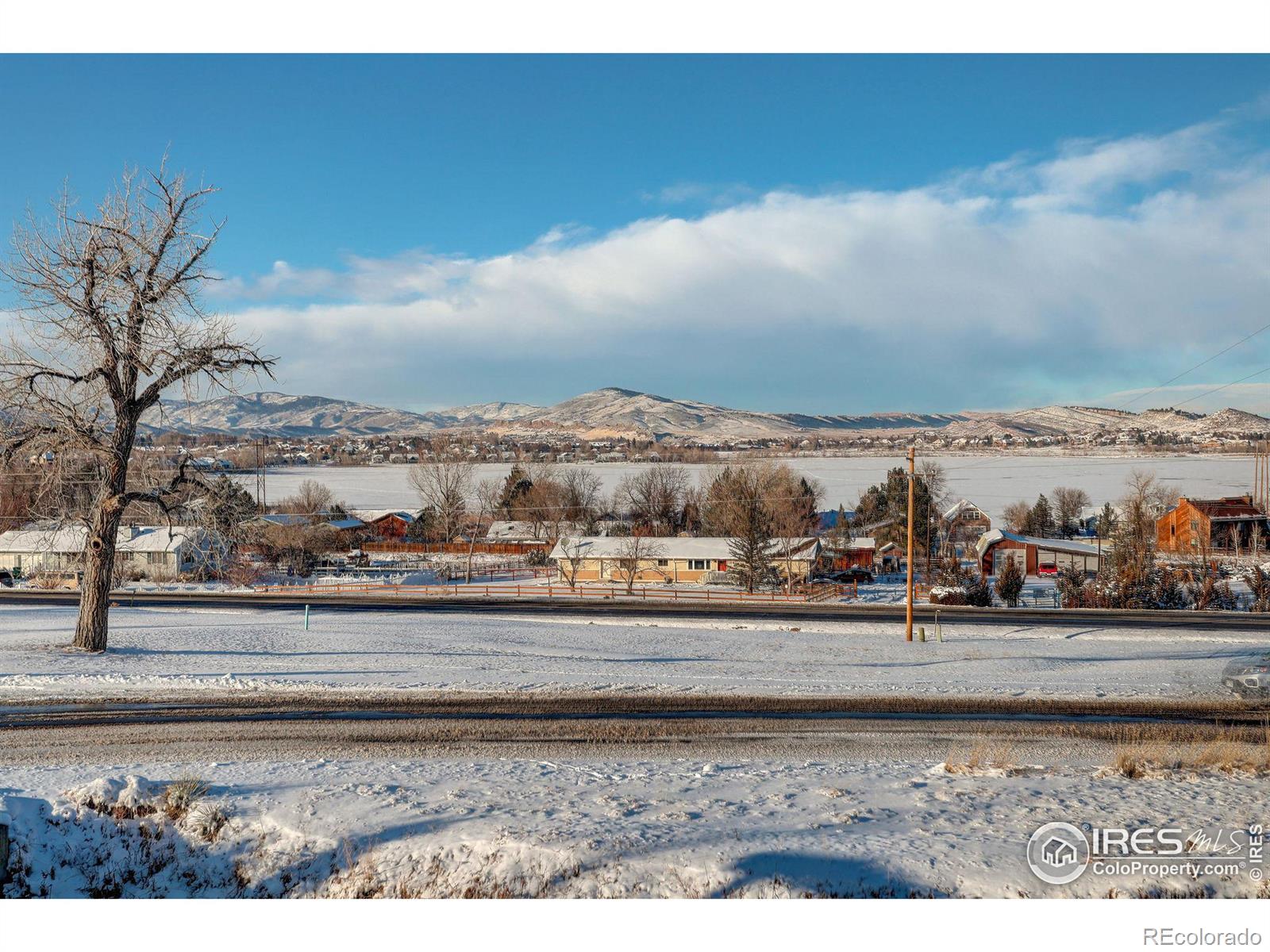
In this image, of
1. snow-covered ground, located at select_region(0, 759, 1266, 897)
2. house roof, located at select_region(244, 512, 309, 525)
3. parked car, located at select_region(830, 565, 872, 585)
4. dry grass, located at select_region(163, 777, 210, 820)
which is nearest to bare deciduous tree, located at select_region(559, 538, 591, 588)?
parked car, located at select_region(830, 565, 872, 585)


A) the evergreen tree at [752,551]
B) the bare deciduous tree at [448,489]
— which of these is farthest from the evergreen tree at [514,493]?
the evergreen tree at [752,551]

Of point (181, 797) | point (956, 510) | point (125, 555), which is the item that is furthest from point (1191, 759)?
point (956, 510)

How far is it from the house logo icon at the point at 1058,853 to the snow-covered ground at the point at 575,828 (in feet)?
0.39

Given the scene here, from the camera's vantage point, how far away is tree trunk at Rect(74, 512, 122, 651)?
18469 millimetres

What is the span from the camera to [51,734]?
12.8m

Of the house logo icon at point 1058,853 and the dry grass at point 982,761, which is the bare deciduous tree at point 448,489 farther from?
the house logo icon at point 1058,853

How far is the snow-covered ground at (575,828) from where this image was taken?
24.6 ft

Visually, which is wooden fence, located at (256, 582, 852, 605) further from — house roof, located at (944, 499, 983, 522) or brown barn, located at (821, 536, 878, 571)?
house roof, located at (944, 499, 983, 522)

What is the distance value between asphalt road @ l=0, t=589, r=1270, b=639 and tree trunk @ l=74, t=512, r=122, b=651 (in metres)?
13.3

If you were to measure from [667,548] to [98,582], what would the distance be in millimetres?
38808

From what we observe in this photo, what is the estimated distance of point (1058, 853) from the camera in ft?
26.1

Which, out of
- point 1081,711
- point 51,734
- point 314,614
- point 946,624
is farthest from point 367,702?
point 946,624

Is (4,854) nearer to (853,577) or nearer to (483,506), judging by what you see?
(853,577)

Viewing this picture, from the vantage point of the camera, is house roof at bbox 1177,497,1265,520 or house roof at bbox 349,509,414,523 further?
house roof at bbox 349,509,414,523
